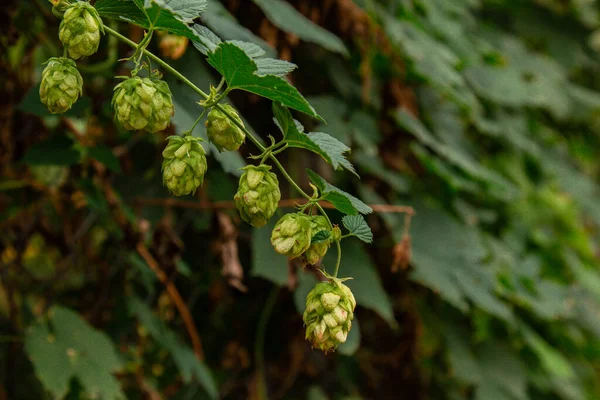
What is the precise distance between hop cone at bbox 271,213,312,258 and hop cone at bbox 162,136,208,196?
0.26ft

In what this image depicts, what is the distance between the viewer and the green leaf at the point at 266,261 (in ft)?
3.94

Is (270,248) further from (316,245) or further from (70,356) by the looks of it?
(316,245)

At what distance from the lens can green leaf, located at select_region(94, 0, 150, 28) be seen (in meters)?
0.58

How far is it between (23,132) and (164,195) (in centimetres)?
29

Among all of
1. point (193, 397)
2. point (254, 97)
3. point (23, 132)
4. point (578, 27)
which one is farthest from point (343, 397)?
point (578, 27)

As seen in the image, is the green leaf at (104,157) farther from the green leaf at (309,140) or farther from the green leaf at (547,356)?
the green leaf at (547,356)

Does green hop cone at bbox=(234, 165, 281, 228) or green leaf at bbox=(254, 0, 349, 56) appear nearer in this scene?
green hop cone at bbox=(234, 165, 281, 228)

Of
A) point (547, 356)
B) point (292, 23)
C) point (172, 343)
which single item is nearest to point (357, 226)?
point (292, 23)

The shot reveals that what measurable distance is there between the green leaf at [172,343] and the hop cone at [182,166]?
773mm

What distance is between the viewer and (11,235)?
1.25 metres

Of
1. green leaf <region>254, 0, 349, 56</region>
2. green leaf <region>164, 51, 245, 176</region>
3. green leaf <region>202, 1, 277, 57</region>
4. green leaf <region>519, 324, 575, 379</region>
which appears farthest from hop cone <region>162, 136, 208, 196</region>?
green leaf <region>519, 324, 575, 379</region>

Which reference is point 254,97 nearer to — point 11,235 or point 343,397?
point 11,235

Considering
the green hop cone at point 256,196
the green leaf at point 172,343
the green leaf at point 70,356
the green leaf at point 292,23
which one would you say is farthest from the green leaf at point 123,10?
the green leaf at point 172,343

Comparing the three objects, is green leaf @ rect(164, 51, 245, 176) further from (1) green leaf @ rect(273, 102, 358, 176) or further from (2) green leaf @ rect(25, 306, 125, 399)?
(2) green leaf @ rect(25, 306, 125, 399)
